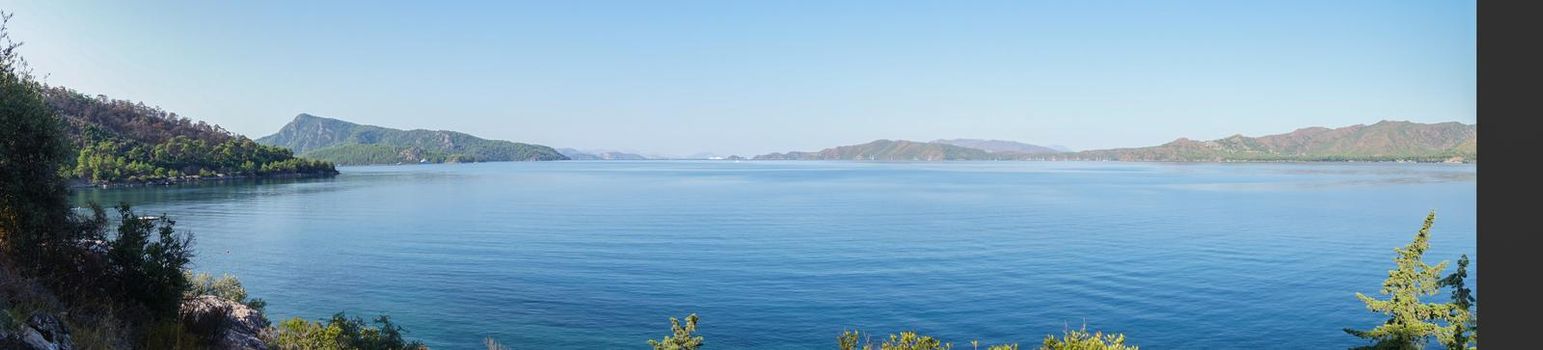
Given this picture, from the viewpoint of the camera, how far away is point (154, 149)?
143000 millimetres

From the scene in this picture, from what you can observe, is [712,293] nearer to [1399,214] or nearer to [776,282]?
[776,282]

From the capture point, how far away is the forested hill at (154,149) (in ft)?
411

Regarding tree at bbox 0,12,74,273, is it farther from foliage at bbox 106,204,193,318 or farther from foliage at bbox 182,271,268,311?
foliage at bbox 182,271,268,311

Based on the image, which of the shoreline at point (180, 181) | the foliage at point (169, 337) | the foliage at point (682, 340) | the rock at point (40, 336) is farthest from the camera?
the shoreline at point (180, 181)

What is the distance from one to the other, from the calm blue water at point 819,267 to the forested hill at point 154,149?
166ft

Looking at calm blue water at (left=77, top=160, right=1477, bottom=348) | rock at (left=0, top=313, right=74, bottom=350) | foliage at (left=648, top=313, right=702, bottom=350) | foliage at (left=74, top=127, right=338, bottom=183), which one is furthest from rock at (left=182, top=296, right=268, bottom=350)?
foliage at (left=74, top=127, right=338, bottom=183)

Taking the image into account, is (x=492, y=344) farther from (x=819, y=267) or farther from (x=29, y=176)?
(x=819, y=267)

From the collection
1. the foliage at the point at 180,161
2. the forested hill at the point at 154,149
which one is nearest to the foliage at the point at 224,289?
the foliage at the point at 180,161

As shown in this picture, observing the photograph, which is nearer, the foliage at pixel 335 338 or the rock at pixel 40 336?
the rock at pixel 40 336

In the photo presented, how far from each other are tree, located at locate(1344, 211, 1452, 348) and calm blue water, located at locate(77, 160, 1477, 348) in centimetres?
753

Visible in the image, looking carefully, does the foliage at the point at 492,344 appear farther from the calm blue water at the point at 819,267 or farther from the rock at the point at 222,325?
the rock at the point at 222,325

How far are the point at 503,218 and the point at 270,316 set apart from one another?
4352cm

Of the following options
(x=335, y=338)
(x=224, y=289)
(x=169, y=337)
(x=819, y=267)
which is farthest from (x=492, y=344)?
(x=819, y=267)

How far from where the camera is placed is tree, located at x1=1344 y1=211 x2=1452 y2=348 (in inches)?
796
